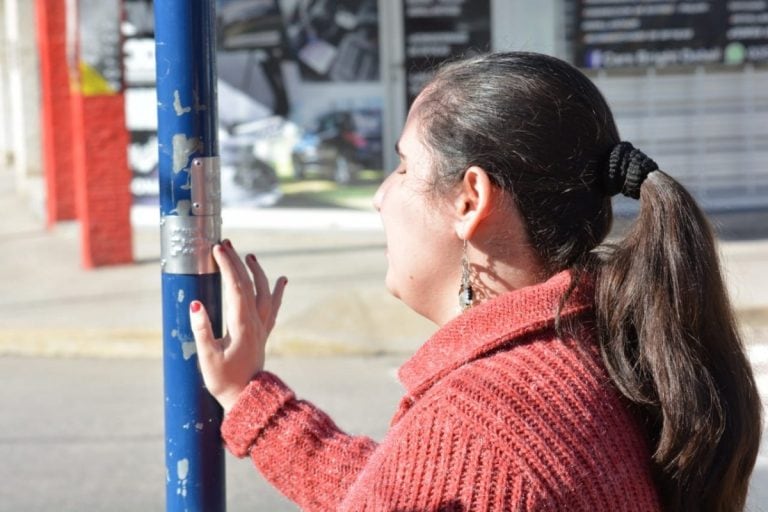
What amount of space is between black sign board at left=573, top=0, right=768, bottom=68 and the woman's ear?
10.6 metres

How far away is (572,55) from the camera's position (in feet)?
39.2

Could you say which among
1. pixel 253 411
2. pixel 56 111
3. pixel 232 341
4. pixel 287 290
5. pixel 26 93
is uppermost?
pixel 26 93

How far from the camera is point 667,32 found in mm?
11969

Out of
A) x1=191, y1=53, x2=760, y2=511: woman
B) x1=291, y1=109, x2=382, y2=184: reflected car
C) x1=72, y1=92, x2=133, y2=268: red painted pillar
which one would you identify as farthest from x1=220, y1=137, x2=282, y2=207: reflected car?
x1=191, y1=53, x2=760, y2=511: woman

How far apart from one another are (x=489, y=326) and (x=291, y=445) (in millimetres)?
466

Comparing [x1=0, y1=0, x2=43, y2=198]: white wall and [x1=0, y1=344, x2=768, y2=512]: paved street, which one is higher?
[x1=0, y1=0, x2=43, y2=198]: white wall

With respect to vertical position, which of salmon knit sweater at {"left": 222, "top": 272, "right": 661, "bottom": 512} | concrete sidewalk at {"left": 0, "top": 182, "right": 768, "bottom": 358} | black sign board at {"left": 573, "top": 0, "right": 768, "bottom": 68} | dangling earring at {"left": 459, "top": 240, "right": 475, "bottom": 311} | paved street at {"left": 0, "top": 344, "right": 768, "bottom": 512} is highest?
black sign board at {"left": 573, "top": 0, "right": 768, "bottom": 68}

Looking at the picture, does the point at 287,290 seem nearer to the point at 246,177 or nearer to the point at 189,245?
the point at 246,177

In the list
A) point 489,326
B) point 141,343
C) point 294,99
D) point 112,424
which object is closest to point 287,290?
point 141,343

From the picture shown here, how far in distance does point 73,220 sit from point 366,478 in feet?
37.3

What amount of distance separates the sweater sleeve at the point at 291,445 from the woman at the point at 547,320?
0.28 m

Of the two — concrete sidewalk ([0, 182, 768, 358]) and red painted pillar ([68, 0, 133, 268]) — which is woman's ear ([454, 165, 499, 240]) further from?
red painted pillar ([68, 0, 133, 268])

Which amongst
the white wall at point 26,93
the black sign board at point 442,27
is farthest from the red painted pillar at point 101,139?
the white wall at point 26,93

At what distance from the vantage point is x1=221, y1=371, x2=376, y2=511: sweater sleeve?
1.86 m
